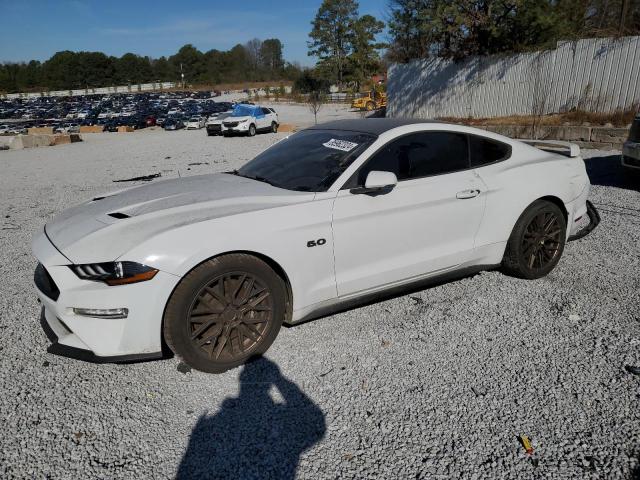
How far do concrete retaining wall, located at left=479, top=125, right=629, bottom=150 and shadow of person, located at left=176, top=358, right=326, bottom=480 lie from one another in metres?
12.0

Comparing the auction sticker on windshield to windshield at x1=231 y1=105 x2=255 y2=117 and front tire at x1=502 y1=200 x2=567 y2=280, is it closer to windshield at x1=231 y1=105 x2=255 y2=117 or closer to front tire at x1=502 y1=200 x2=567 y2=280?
front tire at x1=502 y1=200 x2=567 y2=280

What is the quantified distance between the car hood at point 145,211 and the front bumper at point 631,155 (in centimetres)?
623

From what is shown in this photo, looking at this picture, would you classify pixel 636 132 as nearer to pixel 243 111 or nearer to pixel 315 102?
pixel 243 111

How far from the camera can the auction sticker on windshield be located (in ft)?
11.2

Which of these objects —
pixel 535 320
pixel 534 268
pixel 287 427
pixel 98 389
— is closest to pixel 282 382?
pixel 287 427

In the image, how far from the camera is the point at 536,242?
13.2ft

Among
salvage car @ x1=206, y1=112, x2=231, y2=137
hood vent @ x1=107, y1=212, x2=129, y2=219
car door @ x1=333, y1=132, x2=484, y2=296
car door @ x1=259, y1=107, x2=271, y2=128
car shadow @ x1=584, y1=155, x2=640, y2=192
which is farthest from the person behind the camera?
car door @ x1=259, y1=107, x2=271, y2=128

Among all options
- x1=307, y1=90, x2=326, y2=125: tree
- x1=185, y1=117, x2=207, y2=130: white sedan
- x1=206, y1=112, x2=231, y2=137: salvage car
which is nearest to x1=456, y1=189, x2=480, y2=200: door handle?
x1=206, y1=112, x2=231, y2=137: salvage car

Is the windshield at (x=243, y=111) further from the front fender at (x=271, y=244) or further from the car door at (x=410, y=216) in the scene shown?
the front fender at (x=271, y=244)

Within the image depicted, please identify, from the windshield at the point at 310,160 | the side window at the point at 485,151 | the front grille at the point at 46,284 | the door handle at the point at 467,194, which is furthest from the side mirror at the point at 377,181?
the front grille at the point at 46,284

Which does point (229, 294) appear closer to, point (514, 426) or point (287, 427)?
point (287, 427)

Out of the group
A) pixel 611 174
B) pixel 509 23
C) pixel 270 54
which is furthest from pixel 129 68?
pixel 611 174

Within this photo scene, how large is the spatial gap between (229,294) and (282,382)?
2.11 ft

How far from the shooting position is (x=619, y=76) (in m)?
13.4
